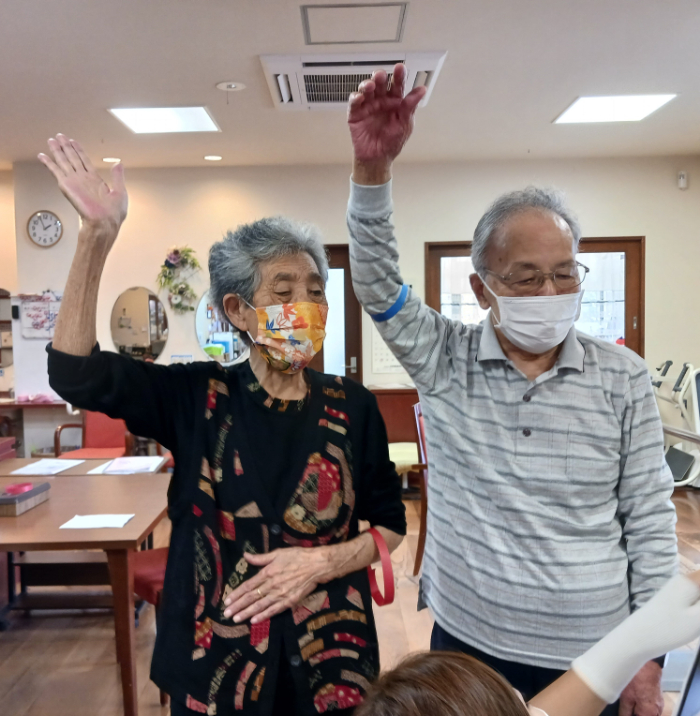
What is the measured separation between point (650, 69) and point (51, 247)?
5071mm

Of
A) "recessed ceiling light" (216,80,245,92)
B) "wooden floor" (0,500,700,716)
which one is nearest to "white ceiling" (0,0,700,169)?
"recessed ceiling light" (216,80,245,92)

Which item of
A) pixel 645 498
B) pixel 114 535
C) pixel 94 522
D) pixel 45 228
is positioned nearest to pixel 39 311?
pixel 45 228

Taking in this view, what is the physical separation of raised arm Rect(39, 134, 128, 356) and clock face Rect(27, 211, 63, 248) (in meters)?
4.97

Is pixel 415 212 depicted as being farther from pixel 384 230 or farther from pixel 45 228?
pixel 384 230

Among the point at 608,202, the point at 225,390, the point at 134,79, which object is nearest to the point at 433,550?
the point at 225,390

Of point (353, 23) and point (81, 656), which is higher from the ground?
point (353, 23)

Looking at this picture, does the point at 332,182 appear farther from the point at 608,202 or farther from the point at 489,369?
the point at 489,369

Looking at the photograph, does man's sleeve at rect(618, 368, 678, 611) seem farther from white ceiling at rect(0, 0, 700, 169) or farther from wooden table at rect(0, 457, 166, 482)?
wooden table at rect(0, 457, 166, 482)

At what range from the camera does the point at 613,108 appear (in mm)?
4023

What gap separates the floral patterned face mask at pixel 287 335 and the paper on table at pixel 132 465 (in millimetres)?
2137

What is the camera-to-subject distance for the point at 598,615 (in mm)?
1046

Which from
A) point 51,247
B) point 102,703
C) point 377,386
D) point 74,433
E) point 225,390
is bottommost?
point 102,703

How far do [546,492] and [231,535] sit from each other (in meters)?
0.60

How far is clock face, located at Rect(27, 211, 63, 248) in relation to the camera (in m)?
5.21
